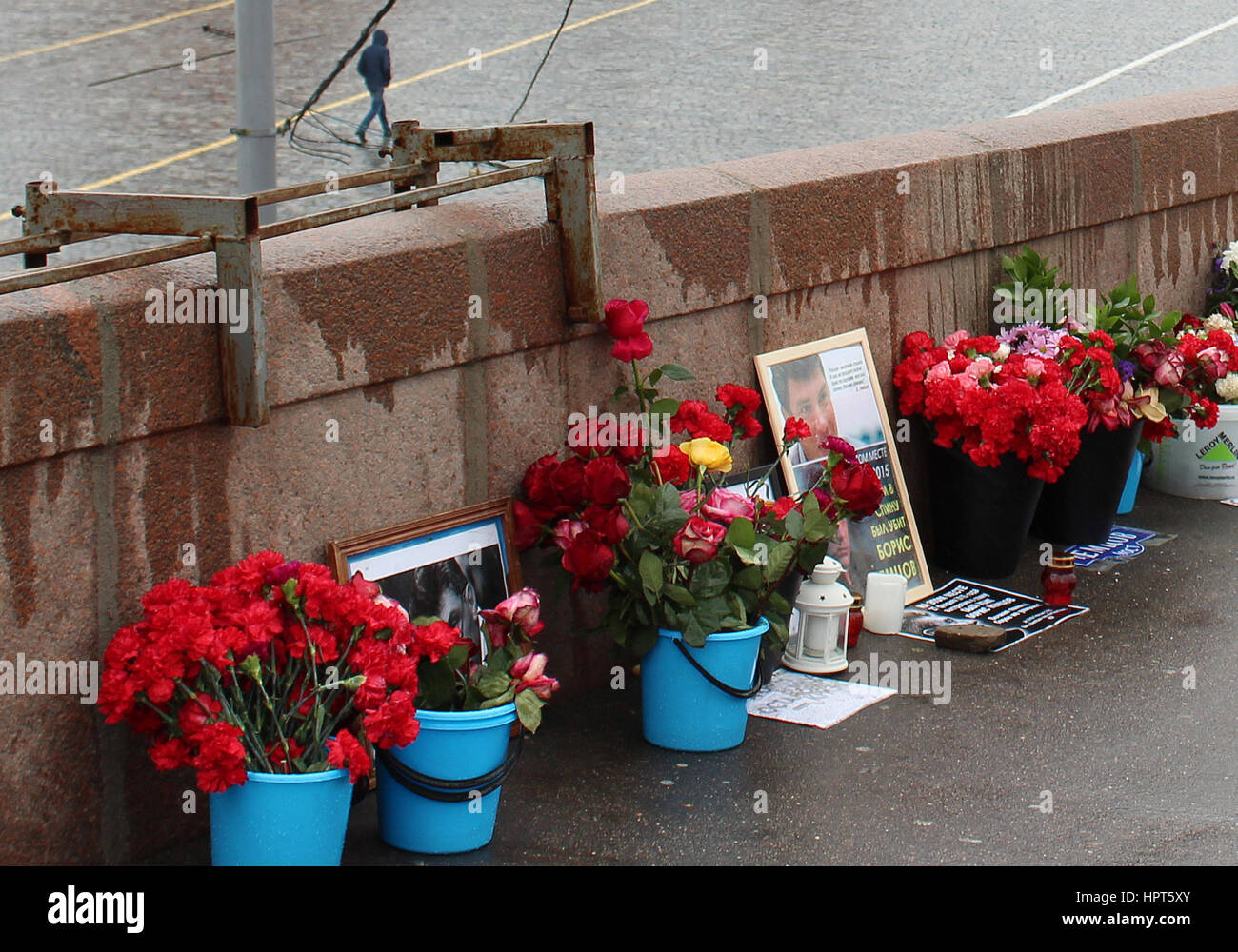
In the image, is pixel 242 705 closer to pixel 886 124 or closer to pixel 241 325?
pixel 241 325

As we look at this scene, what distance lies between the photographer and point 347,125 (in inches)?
517

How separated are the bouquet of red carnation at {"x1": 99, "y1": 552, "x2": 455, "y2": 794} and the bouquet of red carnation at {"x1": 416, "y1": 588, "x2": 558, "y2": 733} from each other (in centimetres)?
11

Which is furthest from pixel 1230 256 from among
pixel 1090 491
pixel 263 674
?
pixel 263 674

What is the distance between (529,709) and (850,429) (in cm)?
204

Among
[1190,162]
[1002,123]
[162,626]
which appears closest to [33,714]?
[162,626]

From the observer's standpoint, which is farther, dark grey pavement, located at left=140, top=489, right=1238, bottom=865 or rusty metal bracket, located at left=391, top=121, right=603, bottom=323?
rusty metal bracket, located at left=391, top=121, right=603, bottom=323

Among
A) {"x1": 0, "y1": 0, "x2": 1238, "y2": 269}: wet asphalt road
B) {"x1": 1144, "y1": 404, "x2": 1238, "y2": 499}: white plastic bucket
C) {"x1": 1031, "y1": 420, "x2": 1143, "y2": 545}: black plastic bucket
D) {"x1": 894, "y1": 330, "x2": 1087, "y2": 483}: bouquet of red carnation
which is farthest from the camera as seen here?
{"x1": 0, "y1": 0, "x2": 1238, "y2": 269}: wet asphalt road

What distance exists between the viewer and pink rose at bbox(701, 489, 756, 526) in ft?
12.8

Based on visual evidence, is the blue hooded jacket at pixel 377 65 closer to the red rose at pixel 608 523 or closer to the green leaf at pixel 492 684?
the red rose at pixel 608 523

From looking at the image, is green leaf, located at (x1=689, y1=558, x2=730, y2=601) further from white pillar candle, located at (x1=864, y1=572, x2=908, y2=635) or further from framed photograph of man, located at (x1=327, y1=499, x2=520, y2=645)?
white pillar candle, located at (x1=864, y1=572, x2=908, y2=635)

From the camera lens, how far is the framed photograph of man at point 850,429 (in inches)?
188

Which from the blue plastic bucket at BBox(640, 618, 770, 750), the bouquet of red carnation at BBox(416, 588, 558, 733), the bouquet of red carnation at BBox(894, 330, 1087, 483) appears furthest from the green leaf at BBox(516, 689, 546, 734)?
the bouquet of red carnation at BBox(894, 330, 1087, 483)

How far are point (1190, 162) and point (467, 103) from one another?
8.72 meters

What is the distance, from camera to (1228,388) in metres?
6.02
